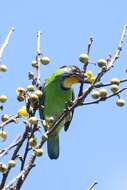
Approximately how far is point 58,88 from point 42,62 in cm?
348

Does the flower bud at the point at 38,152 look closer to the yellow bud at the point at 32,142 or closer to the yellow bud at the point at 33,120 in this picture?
the yellow bud at the point at 32,142

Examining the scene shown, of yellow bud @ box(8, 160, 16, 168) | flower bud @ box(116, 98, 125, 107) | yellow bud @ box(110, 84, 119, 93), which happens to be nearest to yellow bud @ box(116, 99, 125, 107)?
flower bud @ box(116, 98, 125, 107)

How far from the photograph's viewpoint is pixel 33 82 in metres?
3.73

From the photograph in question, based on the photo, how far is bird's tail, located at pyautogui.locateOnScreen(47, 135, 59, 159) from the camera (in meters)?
7.04

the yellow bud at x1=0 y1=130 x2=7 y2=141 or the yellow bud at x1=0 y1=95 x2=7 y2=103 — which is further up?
the yellow bud at x1=0 y1=95 x2=7 y2=103

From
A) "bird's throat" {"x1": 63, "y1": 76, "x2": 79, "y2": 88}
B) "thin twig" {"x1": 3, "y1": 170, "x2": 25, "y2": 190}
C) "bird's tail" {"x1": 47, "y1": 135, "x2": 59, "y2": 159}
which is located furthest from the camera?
"bird's tail" {"x1": 47, "y1": 135, "x2": 59, "y2": 159}

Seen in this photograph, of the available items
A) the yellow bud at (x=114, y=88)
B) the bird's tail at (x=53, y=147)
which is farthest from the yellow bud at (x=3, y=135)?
the bird's tail at (x=53, y=147)

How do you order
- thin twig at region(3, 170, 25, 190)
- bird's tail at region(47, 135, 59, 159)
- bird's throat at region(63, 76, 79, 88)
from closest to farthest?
1. thin twig at region(3, 170, 25, 190)
2. bird's throat at region(63, 76, 79, 88)
3. bird's tail at region(47, 135, 59, 159)

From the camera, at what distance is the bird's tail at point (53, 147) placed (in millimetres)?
7039

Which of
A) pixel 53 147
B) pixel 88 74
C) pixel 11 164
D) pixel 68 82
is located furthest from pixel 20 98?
pixel 53 147

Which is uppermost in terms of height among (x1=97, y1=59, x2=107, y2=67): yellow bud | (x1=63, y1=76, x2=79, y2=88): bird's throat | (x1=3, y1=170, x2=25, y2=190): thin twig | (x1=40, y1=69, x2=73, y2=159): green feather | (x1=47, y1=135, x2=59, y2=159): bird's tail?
(x1=97, y1=59, x2=107, y2=67): yellow bud

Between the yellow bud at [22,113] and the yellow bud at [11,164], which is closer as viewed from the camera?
the yellow bud at [11,164]

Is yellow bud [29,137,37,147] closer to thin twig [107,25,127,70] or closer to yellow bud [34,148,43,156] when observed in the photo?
yellow bud [34,148,43,156]

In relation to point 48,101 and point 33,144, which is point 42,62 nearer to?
point 33,144
